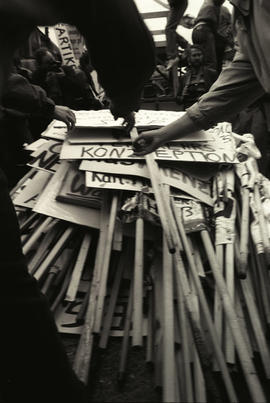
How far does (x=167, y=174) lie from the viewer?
2.65 metres

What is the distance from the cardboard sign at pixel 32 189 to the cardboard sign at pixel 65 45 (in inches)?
224

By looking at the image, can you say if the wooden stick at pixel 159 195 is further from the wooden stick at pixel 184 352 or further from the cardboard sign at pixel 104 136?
the wooden stick at pixel 184 352

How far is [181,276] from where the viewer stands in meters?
2.04

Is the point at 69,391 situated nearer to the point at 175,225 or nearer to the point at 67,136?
the point at 175,225

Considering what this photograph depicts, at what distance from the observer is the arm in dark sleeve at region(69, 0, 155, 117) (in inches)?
48.9

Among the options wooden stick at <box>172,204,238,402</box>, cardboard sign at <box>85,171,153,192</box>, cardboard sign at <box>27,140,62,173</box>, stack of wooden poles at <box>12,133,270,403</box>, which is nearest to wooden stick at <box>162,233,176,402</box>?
stack of wooden poles at <box>12,133,270,403</box>

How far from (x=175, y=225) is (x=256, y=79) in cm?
93

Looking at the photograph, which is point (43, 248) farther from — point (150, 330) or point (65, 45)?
point (65, 45)

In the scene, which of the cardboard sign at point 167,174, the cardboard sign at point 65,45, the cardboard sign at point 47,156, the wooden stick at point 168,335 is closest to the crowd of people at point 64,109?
the cardboard sign at point 167,174

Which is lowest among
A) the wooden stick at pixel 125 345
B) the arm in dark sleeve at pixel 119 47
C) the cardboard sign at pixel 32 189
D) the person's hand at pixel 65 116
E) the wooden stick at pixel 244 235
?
the wooden stick at pixel 125 345

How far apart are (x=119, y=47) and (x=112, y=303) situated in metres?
1.42

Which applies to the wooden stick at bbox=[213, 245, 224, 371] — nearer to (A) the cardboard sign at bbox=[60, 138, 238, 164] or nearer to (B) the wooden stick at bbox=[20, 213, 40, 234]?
(A) the cardboard sign at bbox=[60, 138, 238, 164]

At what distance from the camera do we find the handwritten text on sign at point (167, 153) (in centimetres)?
270

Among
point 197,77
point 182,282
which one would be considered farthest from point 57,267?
point 197,77
